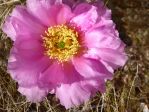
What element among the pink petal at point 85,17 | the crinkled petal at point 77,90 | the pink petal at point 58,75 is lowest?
the crinkled petal at point 77,90

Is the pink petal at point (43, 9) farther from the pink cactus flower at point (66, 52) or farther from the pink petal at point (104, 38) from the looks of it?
the pink petal at point (104, 38)

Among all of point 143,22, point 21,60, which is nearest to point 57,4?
point 21,60

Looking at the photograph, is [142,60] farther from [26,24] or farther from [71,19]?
[26,24]

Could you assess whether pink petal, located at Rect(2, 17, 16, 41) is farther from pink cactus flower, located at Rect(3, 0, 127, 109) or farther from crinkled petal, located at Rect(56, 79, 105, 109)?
crinkled petal, located at Rect(56, 79, 105, 109)

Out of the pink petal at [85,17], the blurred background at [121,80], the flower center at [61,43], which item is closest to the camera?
the pink petal at [85,17]

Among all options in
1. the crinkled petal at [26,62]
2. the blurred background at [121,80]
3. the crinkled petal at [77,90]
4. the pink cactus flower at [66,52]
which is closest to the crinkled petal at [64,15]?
the pink cactus flower at [66,52]

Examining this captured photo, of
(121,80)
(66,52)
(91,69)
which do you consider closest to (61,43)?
(66,52)

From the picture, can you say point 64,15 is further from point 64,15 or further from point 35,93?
point 35,93
